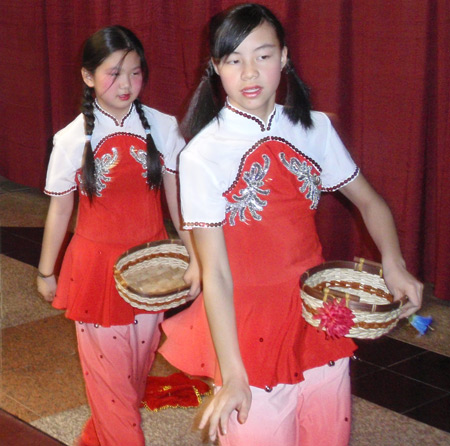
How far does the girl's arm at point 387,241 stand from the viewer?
1530 mm

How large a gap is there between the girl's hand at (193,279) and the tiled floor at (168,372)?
0.53 meters

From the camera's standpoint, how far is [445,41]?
3.21 m

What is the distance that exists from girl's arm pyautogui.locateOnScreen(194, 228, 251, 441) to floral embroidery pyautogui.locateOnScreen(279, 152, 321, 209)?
0.22m

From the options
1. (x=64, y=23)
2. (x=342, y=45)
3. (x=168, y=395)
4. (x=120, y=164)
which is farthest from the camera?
(x=64, y=23)

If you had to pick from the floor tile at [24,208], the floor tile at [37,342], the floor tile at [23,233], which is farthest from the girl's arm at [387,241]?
the floor tile at [24,208]

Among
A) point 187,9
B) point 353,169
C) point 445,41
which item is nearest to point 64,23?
point 187,9

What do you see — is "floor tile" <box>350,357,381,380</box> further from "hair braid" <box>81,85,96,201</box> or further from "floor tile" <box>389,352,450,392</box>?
"hair braid" <box>81,85,96,201</box>

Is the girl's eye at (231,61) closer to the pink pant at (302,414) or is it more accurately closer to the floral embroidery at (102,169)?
the pink pant at (302,414)

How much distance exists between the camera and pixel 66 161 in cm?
225

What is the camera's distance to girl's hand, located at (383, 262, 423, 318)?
1515 mm

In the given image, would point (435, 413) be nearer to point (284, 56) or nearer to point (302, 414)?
point (302, 414)

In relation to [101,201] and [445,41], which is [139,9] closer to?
[445,41]

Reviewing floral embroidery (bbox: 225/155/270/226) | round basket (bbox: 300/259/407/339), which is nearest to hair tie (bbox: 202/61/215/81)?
floral embroidery (bbox: 225/155/270/226)

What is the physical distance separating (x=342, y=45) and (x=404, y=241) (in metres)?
0.94
